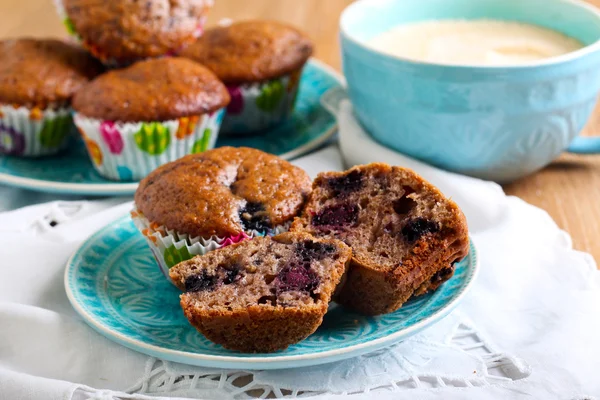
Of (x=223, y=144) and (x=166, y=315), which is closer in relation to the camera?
(x=166, y=315)

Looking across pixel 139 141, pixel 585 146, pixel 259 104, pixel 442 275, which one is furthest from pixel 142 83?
pixel 585 146

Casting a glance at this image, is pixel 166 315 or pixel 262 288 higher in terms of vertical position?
pixel 262 288

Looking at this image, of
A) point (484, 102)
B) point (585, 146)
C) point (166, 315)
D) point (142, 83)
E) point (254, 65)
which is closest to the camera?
point (166, 315)

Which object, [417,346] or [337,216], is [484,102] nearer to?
[337,216]

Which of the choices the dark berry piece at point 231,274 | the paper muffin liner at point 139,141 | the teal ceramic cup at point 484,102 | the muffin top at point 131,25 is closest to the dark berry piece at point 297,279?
the dark berry piece at point 231,274

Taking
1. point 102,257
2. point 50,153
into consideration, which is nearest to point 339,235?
point 102,257

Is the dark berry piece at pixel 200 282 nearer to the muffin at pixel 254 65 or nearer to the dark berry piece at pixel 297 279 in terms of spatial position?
the dark berry piece at pixel 297 279
